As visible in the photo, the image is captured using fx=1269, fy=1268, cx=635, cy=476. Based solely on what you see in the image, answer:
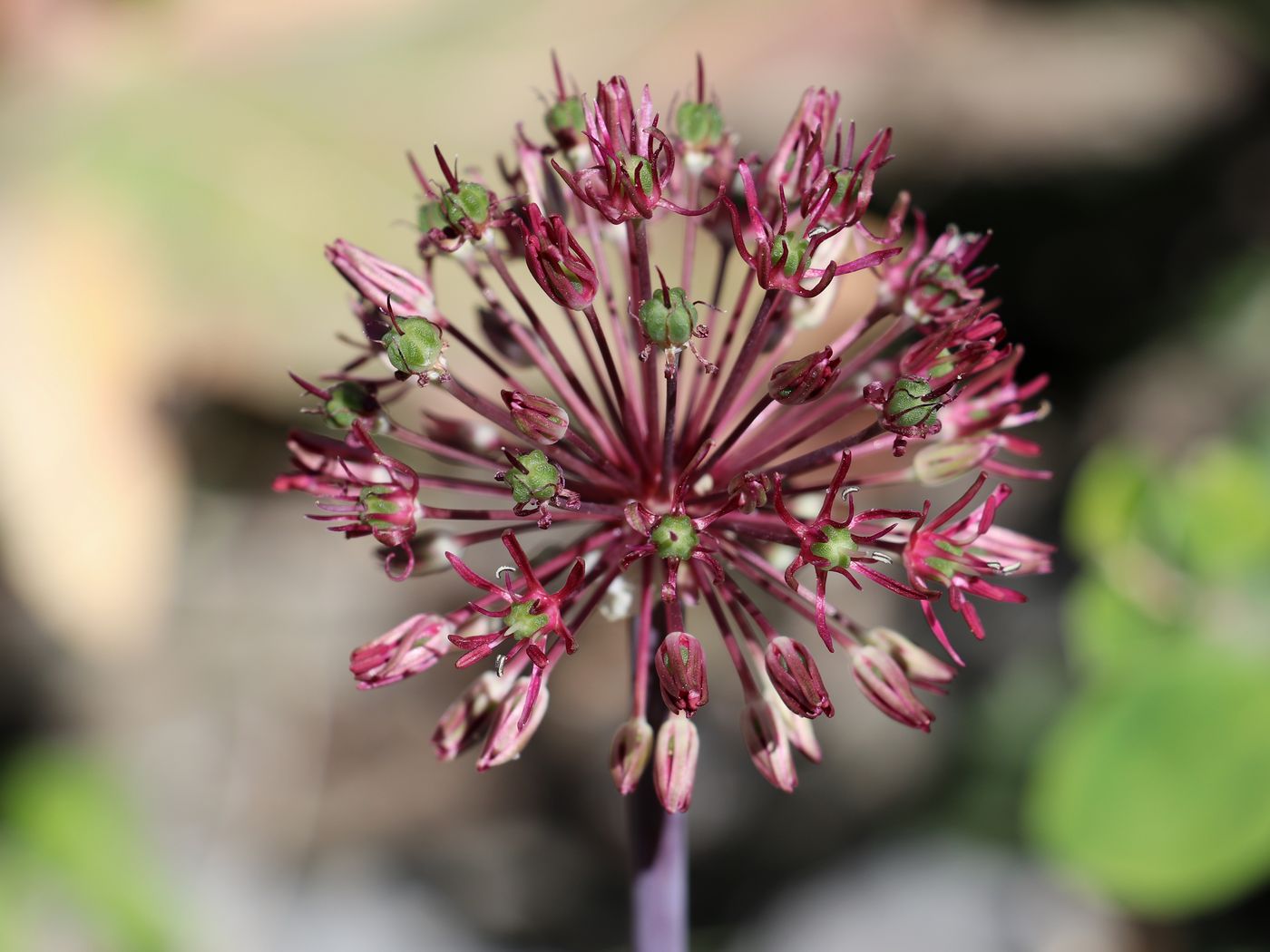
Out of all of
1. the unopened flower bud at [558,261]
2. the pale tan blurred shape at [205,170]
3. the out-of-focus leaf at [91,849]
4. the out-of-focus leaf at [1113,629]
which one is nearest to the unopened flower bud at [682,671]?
the unopened flower bud at [558,261]

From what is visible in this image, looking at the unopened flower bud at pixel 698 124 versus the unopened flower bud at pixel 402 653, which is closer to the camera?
the unopened flower bud at pixel 402 653

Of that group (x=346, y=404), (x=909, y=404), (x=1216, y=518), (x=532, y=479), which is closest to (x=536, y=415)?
(x=532, y=479)

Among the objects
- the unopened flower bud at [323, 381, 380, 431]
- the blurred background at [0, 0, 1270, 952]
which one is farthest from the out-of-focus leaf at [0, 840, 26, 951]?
the unopened flower bud at [323, 381, 380, 431]

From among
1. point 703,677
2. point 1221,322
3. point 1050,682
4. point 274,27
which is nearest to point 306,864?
point 1050,682

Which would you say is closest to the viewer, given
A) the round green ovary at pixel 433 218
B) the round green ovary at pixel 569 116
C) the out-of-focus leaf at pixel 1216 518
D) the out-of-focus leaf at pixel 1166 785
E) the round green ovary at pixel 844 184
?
the round green ovary at pixel 844 184

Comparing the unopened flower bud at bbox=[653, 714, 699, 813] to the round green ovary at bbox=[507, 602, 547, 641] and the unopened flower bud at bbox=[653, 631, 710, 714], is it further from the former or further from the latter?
the round green ovary at bbox=[507, 602, 547, 641]

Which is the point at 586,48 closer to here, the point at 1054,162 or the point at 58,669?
the point at 1054,162

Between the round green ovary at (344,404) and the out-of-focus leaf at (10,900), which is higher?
the round green ovary at (344,404)

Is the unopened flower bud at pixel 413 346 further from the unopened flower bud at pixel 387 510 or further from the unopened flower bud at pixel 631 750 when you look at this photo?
the unopened flower bud at pixel 631 750
